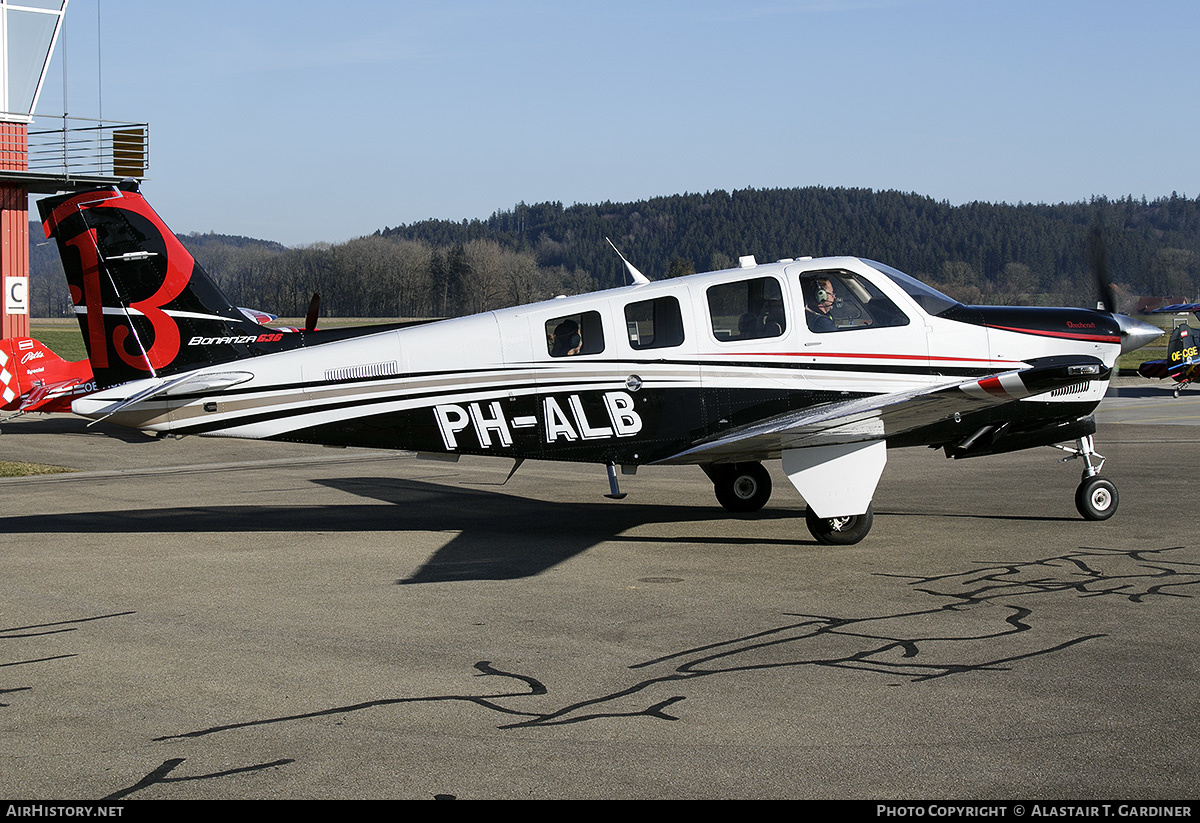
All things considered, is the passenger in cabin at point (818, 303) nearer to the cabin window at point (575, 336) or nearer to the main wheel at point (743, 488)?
the cabin window at point (575, 336)

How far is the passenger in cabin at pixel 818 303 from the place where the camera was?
35.1 feet

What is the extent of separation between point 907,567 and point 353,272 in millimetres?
133324

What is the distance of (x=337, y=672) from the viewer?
645cm

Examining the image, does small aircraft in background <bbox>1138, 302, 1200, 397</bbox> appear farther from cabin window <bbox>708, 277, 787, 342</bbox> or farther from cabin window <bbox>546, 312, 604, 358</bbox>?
cabin window <bbox>546, 312, 604, 358</bbox>

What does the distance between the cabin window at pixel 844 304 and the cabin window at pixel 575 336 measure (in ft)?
6.88

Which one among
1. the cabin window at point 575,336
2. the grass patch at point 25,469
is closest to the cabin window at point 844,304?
the cabin window at point 575,336

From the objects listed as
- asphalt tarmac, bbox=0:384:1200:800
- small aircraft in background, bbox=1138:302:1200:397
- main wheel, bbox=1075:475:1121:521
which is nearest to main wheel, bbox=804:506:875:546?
asphalt tarmac, bbox=0:384:1200:800

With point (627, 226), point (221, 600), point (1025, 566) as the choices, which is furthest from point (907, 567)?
point (627, 226)

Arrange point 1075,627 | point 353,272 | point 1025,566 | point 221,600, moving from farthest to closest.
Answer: point 353,272 → point 1025,566 → point 221,600 → point 1075,627

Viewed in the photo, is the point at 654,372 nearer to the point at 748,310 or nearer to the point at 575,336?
the point at 575,336

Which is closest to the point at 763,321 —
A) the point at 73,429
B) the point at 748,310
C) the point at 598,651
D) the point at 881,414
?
the point at 748,310

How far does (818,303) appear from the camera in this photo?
1070 cm
